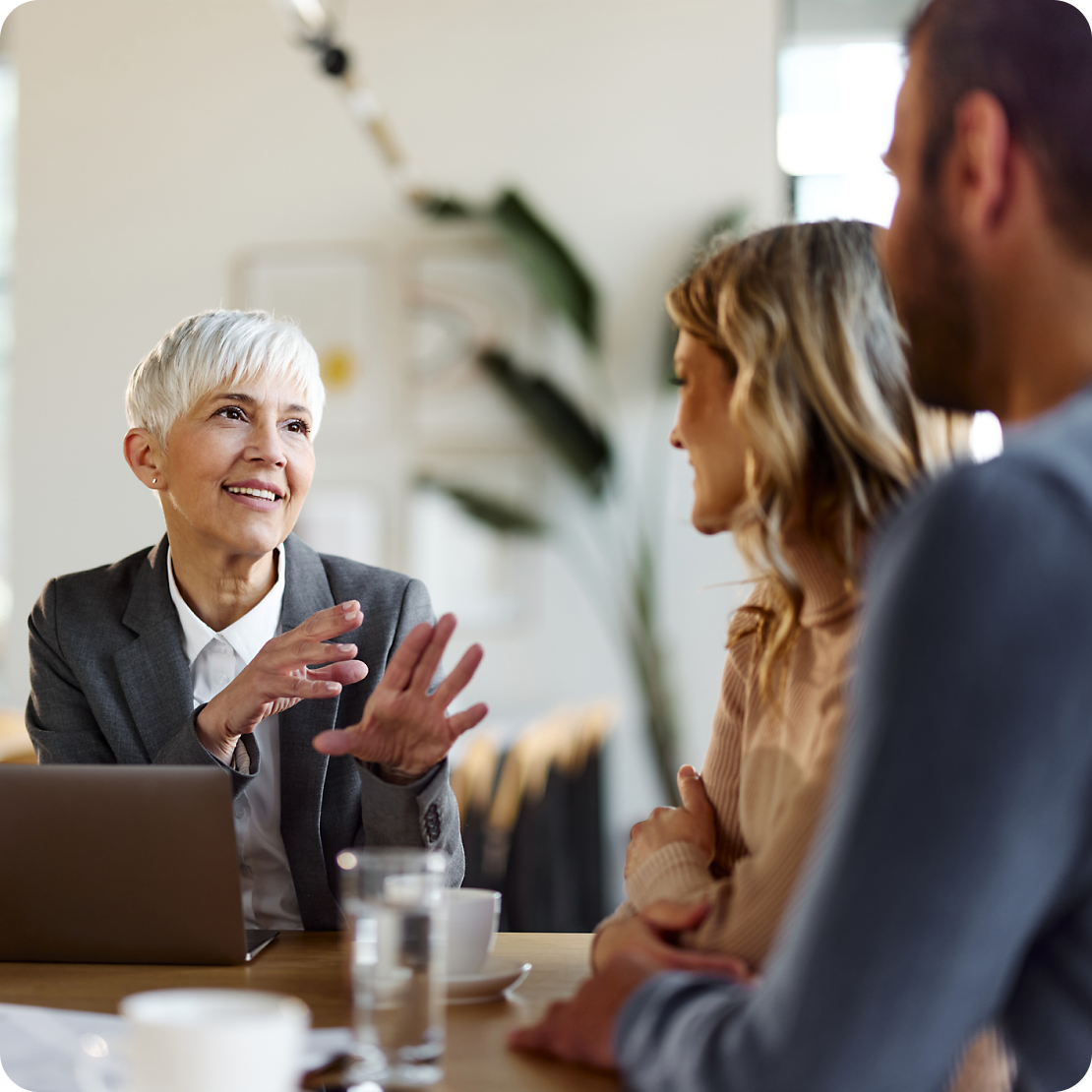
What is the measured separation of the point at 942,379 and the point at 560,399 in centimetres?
324

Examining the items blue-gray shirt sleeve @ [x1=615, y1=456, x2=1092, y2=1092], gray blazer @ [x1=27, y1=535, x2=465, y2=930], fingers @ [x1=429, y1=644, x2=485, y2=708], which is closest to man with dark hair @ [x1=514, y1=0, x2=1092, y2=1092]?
blue-gray shirt sleeve @ [x1=615, y1=456, x2=1092, y2=1092]

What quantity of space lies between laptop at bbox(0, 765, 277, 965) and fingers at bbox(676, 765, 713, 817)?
0.48 m

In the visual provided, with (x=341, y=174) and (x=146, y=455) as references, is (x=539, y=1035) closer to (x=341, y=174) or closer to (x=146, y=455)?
(x=146, y=455)

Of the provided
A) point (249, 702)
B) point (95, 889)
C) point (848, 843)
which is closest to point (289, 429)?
point (249, 702)

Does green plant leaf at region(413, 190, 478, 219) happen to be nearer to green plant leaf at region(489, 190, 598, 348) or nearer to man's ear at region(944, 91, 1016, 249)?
green plant leaf at region(489, 190, 598, 348)

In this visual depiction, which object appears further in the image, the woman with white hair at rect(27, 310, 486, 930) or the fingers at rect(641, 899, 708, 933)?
the woman with white hair at rect(27, 310, 486, 930)

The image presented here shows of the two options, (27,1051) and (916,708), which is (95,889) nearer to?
(27,1051)

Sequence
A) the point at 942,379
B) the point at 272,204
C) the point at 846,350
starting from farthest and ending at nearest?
1. the point at 272,204
2. the point at 846,350
3. the point at 942,379

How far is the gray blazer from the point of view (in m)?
1.69

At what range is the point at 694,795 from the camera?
1321 mm

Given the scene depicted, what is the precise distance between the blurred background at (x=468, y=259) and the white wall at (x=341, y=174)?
0.4 inches

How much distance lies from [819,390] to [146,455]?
1.20 meters

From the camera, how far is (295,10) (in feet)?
10.1

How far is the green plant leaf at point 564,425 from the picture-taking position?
411 cm
